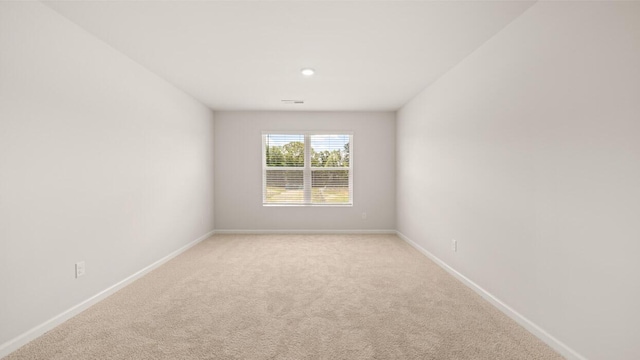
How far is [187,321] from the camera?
6.86ft

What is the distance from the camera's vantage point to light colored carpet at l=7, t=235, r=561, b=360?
1.74m

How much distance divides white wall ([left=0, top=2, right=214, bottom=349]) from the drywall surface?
3.52 meters

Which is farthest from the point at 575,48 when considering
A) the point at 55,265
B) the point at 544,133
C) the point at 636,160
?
the point at 55,265

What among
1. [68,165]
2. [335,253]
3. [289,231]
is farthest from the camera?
[289,231]

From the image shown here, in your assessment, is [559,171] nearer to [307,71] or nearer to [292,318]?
[292,318]

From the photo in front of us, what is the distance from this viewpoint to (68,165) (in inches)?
84.4

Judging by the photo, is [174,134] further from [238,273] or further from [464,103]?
[464,103]

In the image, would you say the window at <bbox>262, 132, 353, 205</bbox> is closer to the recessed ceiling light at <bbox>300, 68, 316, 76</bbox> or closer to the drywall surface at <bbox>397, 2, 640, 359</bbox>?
the recessed ceiling light at <bbox>300, 68, 316, 76</bbox>

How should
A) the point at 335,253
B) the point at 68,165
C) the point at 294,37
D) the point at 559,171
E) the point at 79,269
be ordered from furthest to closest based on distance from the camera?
the point at 335,253
the point at 294,37
the point at 79,269
the point at 68,165
the point at 559,171

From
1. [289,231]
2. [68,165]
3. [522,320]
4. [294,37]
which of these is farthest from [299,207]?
[522,320]

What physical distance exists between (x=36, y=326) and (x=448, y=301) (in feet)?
10.5

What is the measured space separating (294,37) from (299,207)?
3.39 m

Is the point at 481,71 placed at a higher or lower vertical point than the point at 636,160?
higher

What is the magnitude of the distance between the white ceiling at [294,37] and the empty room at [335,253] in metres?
0.02
